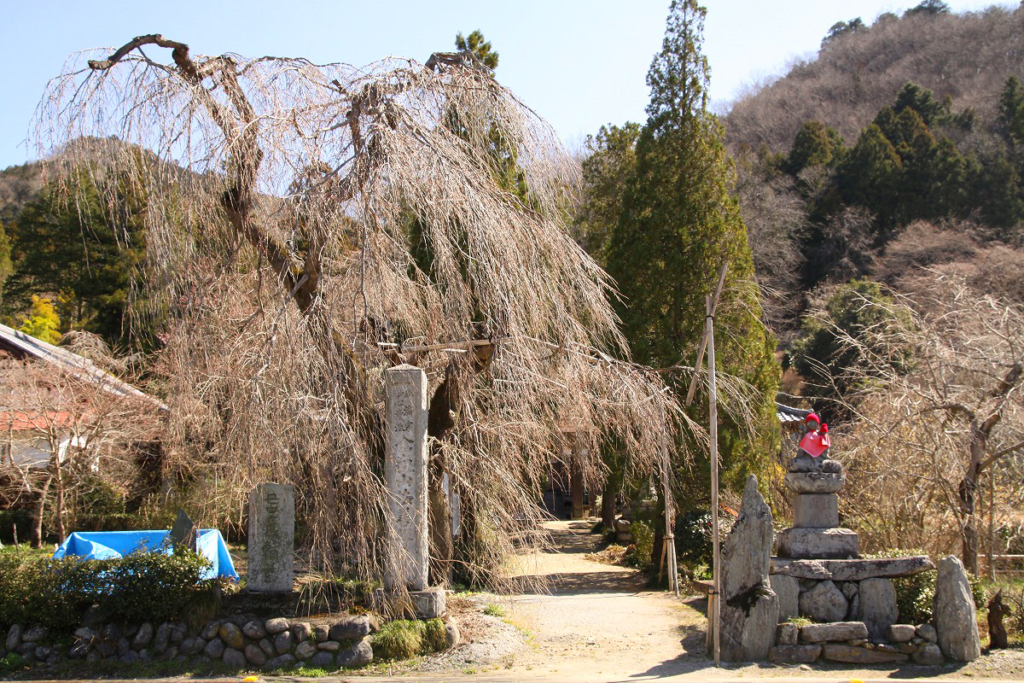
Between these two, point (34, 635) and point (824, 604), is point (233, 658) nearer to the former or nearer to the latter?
point (34, 635)

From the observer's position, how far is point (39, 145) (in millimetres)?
7367

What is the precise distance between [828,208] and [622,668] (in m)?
32.5

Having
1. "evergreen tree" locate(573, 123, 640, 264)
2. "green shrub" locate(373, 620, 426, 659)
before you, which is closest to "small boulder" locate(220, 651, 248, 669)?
"green shrub" locate(373, 620, 426, 659)

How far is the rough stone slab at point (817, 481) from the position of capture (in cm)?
892

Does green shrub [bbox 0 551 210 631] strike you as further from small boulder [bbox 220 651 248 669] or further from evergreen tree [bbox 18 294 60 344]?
evergreen tree [bbox 18 294 60 344]

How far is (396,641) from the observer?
8.08 m

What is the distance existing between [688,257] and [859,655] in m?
7.43

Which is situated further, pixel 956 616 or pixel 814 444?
pixel 814 444

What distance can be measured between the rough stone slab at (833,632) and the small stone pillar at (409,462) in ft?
12.7

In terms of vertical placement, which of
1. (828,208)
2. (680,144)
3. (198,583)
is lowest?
→ (198,583)

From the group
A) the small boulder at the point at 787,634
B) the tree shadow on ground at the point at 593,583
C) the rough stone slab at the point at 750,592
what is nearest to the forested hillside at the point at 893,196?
the tree shadow on ground at the point at 593,583

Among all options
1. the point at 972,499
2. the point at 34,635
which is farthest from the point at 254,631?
the point at 972,499

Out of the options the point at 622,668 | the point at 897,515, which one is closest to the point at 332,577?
the point at 622,668

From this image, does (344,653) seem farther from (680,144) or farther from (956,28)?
(956,28)
